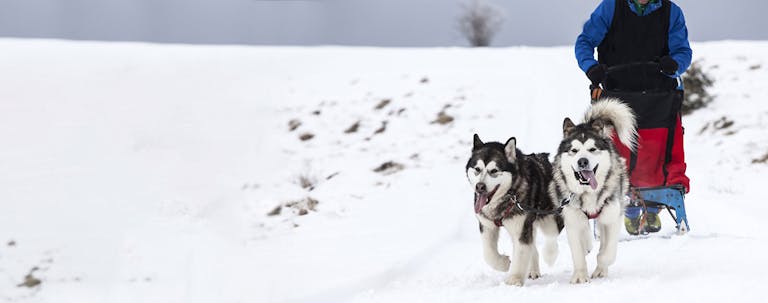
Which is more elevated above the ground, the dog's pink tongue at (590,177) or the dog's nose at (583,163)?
the dog's nose at (583,163)

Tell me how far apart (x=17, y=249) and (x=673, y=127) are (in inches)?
354

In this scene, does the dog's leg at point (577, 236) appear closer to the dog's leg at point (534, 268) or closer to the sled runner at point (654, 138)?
the dog's leg at point (534, 268)

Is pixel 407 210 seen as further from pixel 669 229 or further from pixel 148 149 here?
pixel 148 149

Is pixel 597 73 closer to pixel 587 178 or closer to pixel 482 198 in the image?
pixel 587 178

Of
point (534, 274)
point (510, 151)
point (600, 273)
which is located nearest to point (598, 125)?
point (510, 151)

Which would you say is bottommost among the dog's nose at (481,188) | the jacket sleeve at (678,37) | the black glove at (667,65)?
the dog's nose at (481,188)

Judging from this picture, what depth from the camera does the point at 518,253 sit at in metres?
4.38

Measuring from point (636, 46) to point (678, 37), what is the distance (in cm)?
32

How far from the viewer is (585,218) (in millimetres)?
4191

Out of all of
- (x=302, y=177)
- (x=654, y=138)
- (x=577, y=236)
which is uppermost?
(x=302, y=177)

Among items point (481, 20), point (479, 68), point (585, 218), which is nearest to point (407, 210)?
point (585, 218)

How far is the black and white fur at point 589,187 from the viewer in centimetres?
410

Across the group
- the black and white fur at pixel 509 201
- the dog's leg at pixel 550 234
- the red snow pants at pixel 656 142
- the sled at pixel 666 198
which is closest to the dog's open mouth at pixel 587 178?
the black and white fur at pixel 509 201

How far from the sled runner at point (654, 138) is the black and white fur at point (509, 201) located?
3.50 feet
